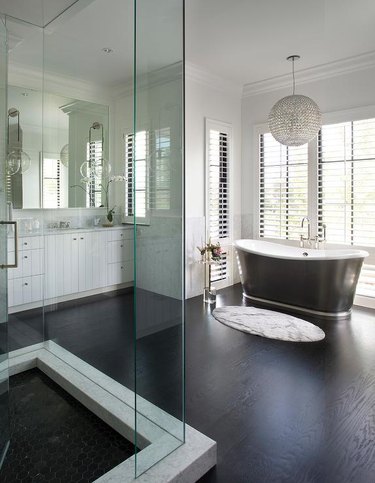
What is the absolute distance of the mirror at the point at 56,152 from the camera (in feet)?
9.29

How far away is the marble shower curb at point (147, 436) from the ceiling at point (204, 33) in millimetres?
1698

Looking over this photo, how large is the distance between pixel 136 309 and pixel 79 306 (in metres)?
1.48

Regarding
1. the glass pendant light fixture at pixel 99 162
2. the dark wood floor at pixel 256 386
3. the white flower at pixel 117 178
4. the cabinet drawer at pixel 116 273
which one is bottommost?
the dark wood floor at pixel 256 386

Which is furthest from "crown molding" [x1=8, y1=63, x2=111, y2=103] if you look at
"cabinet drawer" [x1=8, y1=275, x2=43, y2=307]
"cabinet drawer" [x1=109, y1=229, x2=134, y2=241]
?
"cabinet drawer" [x1=8, y1=275, x2=43, y2=307]

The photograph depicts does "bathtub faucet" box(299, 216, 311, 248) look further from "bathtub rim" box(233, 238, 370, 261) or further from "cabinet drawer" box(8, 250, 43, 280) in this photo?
"cabinet drawer" box(8, 250, 43, 280)

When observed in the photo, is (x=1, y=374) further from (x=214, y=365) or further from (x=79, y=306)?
(x=214, y=365)

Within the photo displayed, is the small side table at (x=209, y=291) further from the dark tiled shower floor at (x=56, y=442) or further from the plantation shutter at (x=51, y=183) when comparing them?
the dark tiled shower floor at (x=56, y=442)

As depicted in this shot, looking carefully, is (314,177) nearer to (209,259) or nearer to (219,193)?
(219,193)

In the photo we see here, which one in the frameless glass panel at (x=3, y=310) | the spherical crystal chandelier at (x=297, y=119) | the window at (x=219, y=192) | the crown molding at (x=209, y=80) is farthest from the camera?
the window at (x=219, y=192)

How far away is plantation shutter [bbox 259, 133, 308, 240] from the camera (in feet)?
16.7

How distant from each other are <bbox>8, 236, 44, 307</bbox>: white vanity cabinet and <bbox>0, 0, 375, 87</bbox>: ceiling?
1.42 metres

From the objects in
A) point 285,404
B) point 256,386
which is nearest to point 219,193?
point 256,386

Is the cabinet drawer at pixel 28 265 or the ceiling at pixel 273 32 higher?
the ceiling at pixel 273 32

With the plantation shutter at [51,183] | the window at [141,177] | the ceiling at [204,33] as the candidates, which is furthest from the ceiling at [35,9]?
the window at [141,177]
